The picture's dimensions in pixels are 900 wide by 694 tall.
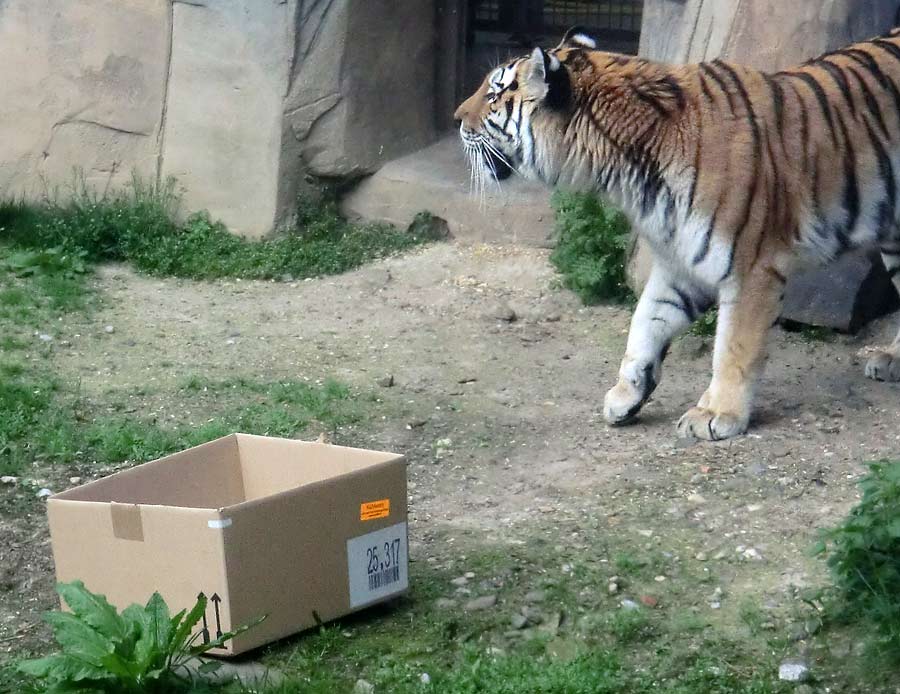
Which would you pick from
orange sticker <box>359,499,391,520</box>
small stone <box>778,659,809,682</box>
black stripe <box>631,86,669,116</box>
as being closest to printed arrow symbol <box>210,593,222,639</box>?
orange sticker <box>359,499,391,520</box>

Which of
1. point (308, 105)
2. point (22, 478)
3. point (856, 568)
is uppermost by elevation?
point (308, 105)

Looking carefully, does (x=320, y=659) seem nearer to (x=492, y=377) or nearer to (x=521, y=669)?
(x=521, y=669)

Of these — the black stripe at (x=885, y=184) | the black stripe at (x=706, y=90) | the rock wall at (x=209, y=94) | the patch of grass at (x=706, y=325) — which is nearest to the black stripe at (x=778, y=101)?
the black stripe at (x=706, y=90)

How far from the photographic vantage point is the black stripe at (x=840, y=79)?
14.5ft

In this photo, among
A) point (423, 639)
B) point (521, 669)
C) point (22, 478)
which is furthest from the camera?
point (22, 478)

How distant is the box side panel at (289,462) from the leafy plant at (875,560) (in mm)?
1113

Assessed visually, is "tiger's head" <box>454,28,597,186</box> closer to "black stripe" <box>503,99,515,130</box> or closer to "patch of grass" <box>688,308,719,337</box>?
"black stripe" <box>503,99,515,130</box>

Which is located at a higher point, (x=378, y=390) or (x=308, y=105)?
(x=308, y=105)

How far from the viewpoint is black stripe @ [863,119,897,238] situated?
4406 mm

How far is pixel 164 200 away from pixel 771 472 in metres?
3.95

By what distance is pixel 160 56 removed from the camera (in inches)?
264

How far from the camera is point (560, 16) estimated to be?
24.1 ft

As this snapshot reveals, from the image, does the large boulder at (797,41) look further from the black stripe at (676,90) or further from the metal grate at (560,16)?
the metal grate at (560,16)

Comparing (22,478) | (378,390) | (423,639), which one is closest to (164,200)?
(378,390)
